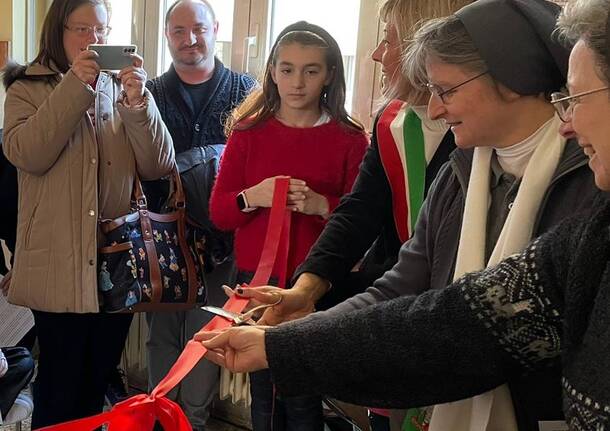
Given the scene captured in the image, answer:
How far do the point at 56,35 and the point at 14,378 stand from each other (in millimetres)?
974

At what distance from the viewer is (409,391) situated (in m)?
1.03

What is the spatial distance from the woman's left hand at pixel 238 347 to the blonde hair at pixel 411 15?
2.12 ft

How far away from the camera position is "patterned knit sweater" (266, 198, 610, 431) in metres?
0.83

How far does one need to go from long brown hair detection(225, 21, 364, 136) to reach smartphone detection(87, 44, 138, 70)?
340mm

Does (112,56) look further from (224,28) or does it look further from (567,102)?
(567,102)

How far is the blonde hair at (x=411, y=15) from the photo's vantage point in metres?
1.47

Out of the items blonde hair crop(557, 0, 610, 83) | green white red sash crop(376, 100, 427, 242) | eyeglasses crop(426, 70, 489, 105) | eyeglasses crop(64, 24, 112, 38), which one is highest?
blonde hair crop(557, 0, 610, 83)

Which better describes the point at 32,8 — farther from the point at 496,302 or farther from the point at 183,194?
the point at 496,302

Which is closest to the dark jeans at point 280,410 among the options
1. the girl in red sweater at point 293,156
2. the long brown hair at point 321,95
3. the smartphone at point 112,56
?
the girl in red sweater at point 293,156

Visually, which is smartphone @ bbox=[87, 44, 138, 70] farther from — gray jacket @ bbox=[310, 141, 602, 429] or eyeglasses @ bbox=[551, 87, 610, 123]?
eyeglasses @ bbox=[551, 87, 610, 123]

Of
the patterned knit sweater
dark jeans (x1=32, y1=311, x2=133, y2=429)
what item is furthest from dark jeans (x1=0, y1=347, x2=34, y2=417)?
the patterned knit sweater

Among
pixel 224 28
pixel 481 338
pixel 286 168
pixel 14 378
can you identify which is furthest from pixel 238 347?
pixel 224 28

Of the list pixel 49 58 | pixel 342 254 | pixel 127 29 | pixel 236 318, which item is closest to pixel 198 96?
pixel 49 58

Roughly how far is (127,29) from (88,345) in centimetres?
142
